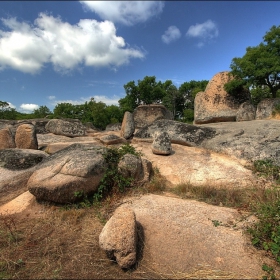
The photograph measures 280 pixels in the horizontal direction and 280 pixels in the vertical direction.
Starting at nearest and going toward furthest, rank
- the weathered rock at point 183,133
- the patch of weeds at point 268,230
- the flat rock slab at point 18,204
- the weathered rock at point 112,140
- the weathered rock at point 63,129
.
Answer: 1. the patch of weeds at point 268,230
2. the flat rock slab at point 18,204
3. the weathered rock at point 183,133
4. the weathered rock at point 112,140
5. the weathered rock at point 63,129

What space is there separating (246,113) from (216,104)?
1.61 meters

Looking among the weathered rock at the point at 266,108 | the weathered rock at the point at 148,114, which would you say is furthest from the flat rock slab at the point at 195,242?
the weathered rock at the point at 148,114

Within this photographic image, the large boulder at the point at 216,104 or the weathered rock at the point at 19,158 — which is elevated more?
the large boulder at the point at 216,104

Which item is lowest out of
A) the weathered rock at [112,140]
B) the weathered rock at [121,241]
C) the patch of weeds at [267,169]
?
the weathered rock at [121,241]

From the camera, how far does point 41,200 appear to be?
16.5ft

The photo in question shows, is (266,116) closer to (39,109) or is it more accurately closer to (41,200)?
(41,200)

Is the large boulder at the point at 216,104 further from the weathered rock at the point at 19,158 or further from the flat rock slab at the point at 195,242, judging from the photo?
the weathered rock at the point at 19,158

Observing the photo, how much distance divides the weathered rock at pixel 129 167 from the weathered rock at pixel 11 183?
2.50 meters

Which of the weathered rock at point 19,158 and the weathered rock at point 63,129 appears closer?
the weathered rock at point 19,158

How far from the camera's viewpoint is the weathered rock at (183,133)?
8.24m

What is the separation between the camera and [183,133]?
336 inches

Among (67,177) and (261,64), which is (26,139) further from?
(261,64)

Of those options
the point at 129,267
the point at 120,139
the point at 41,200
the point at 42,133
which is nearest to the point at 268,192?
the point at 129,267

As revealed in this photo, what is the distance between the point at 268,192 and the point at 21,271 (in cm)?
430
